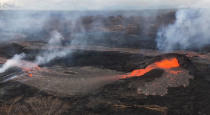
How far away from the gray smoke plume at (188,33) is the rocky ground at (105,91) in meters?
8.93

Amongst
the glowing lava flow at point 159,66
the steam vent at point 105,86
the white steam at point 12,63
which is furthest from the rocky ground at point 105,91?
the white steam at point 12,63

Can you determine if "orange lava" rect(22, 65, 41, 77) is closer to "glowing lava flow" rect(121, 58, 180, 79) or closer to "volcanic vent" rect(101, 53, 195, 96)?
"volcanic vent" rect(101, 53, 195, 96)

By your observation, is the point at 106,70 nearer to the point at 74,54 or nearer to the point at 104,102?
the point at 104,102

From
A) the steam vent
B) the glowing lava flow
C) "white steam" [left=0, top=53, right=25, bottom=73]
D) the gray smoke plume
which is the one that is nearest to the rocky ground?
the steam vent

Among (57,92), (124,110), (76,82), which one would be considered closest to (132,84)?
(124,110)

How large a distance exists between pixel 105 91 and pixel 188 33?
25.9 metres

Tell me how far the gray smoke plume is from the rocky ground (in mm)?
8934

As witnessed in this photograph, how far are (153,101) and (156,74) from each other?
3419 mm

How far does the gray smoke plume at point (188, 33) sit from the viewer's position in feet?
78.9

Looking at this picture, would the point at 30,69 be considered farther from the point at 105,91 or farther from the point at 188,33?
the point at 188,33

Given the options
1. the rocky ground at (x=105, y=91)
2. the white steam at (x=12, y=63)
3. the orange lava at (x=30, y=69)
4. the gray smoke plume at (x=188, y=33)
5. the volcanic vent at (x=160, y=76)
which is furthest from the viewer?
the gray smoke plume at (x=188, y=33)

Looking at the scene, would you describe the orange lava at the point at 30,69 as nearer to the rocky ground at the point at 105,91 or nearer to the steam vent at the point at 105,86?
the steam vent at the point at 105,86

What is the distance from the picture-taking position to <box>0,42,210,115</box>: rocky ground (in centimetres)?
891

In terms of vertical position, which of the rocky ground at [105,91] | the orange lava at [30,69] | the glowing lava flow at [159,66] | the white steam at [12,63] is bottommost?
the rocky ground at [105,91]
